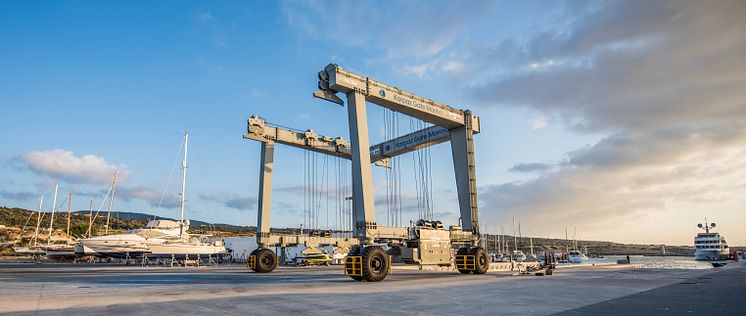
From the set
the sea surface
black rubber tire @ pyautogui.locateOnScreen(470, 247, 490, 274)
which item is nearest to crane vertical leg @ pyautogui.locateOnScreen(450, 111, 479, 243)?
black rubber tire @ pyautogui.locateOnScreen(470, 247, 490, 274)

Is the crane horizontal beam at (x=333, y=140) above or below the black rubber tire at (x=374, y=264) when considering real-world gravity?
above

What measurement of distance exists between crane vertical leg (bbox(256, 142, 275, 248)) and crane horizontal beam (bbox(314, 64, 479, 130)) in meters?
10.3

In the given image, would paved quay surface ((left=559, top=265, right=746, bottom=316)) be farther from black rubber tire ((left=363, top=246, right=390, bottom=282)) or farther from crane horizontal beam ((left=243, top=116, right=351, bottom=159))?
crane horizontal beam ((left=243, top=116, right=351, bottom=159))

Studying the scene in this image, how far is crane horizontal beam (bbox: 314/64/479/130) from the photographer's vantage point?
23.7 meters

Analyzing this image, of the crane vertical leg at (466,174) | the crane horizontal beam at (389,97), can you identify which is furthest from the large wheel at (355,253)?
the crane vertical leg at (466,174)

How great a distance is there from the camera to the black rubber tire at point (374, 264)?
20000mm

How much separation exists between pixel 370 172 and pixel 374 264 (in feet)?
16.6

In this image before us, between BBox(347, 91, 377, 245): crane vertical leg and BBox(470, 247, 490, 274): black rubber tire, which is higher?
BBox(347, 91, 377, 245): crane vertical leg

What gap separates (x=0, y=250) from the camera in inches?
2913

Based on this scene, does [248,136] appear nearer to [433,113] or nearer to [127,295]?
[433,113]

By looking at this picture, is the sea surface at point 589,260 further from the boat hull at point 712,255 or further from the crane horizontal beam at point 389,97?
the crane horizontal beam at point 389,97

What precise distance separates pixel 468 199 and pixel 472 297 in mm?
18528

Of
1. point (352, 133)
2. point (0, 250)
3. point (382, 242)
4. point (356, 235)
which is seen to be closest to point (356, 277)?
point (356, 235)

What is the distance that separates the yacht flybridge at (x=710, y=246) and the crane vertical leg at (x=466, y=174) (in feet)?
219
